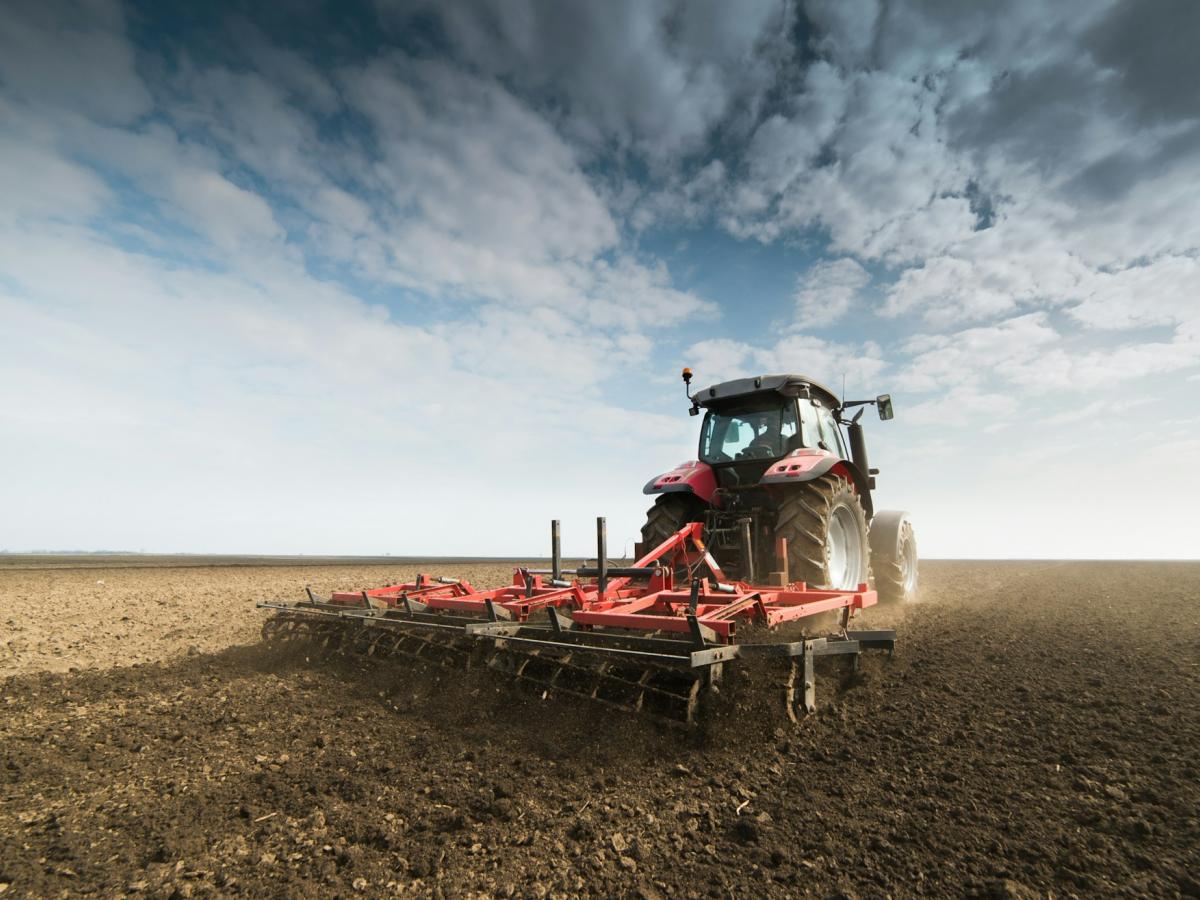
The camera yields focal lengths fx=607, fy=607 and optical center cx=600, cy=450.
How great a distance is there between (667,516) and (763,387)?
1553 millimetres

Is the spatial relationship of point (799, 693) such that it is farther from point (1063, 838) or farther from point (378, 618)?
point (378, 618)

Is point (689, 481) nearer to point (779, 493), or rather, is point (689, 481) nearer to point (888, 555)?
point (779, 493)

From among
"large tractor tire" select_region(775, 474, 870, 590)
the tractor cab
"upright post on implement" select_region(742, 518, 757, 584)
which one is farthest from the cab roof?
"upright post on implement" select_region(742, 518, 757, 584)

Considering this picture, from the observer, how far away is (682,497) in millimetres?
5770

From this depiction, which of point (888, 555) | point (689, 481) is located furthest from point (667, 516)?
point (888, 555)

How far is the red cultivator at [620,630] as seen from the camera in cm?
304

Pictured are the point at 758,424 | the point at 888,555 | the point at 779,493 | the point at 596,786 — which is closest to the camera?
the point at 596,786

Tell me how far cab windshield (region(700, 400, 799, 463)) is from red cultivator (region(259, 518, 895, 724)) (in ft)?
4.24

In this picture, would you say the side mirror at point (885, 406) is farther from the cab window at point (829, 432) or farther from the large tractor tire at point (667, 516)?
the large tractor tire at point (667, 516)

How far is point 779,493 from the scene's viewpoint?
537cm

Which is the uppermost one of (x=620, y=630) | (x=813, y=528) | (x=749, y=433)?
(x=749, y=433)

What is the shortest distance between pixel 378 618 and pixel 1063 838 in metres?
4.01

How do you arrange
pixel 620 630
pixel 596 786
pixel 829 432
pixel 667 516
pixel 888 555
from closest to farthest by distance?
pixel 596 786
pixel 620 630
pixel 667 516
pixel 829 432
pixel 888 555

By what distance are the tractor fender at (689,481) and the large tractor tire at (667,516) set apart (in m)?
0.14
